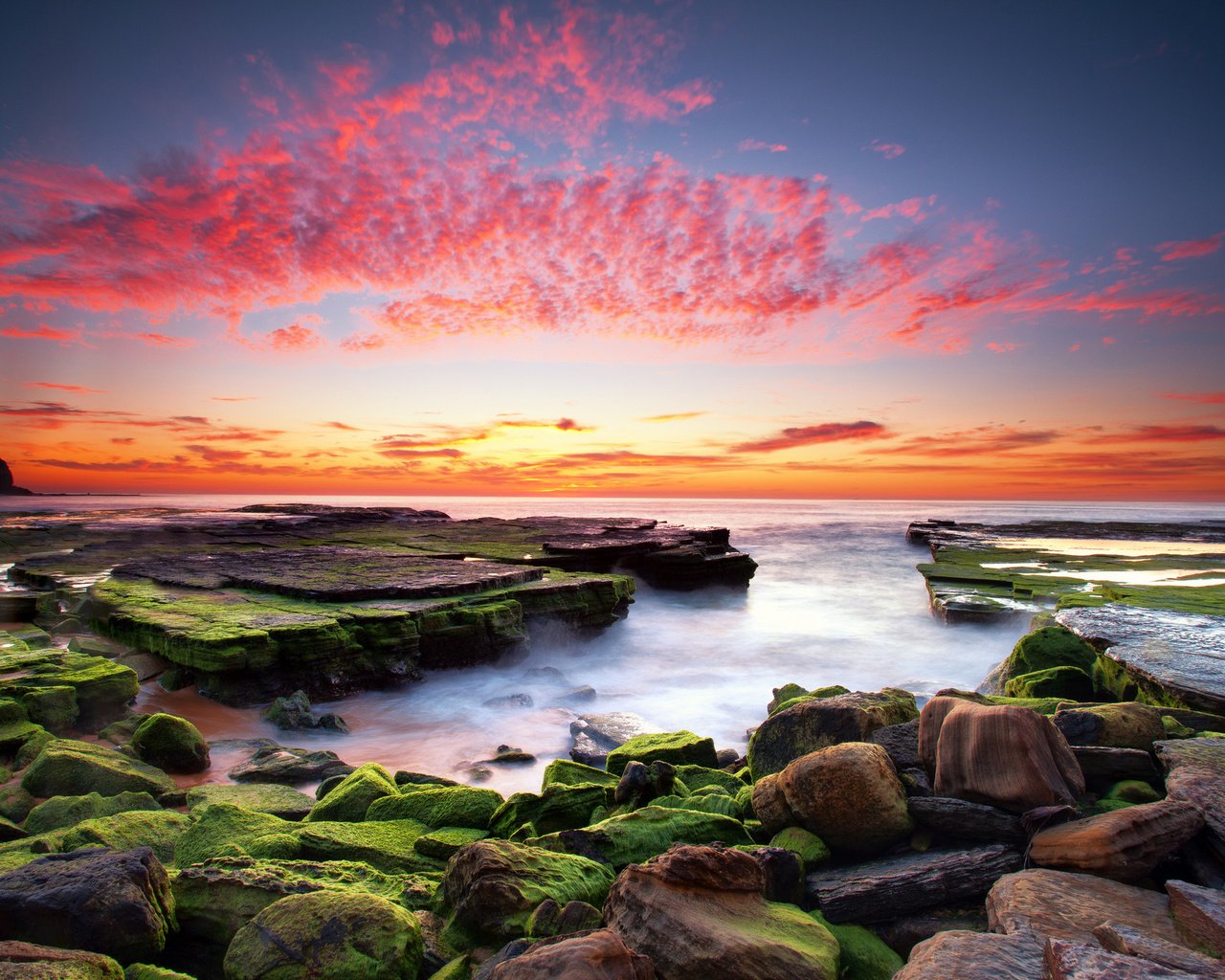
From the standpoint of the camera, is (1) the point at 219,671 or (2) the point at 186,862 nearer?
(2) the point at 186,862

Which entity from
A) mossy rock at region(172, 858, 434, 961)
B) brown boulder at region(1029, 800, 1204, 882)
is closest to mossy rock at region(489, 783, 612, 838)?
mossy rock at region(172, 858, 434, 961)

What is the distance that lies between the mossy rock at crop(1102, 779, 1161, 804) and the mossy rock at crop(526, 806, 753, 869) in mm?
1549

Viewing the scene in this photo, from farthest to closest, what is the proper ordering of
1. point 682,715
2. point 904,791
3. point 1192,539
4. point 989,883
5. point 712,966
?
1. point 1192,539
2. point 682,715
3. point 904,791
4. point 989,883
5. point 712,966

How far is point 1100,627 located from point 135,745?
768 centimetres

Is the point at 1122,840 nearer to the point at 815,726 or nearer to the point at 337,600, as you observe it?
the point at 815,726

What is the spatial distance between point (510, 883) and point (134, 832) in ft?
6.77

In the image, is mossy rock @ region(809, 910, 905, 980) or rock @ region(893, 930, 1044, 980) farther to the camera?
mossy rock @ region(809, 910, 905, 980)

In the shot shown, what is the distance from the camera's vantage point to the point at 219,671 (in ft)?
Answer: 20.5

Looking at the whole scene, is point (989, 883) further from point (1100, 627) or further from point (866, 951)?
point (1100, 627)

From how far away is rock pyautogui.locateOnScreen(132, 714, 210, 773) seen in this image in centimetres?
456

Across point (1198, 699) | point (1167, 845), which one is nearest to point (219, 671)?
point (1167, 845)

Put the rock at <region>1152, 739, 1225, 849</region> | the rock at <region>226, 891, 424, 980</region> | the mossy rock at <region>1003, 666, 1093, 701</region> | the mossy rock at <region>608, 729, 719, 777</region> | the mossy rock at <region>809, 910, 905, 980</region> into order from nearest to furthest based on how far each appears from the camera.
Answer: the rock at <region>226, 891, 424, 980</region>
the mossy rock at <region>809, 910, 905, 980</region>
the rock at <region>1152, 739, 1225, 849</region>
the mossy rock at <region>608, 729, 719, 777</region>
the mossy rock at <region>1003, 666, 1093, 701</region>

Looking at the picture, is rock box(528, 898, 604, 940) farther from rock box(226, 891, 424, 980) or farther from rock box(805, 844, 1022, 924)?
rock box(805, 844, 1022, 924)

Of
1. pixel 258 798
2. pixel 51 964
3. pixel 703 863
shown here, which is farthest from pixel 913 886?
pixel 258 798
